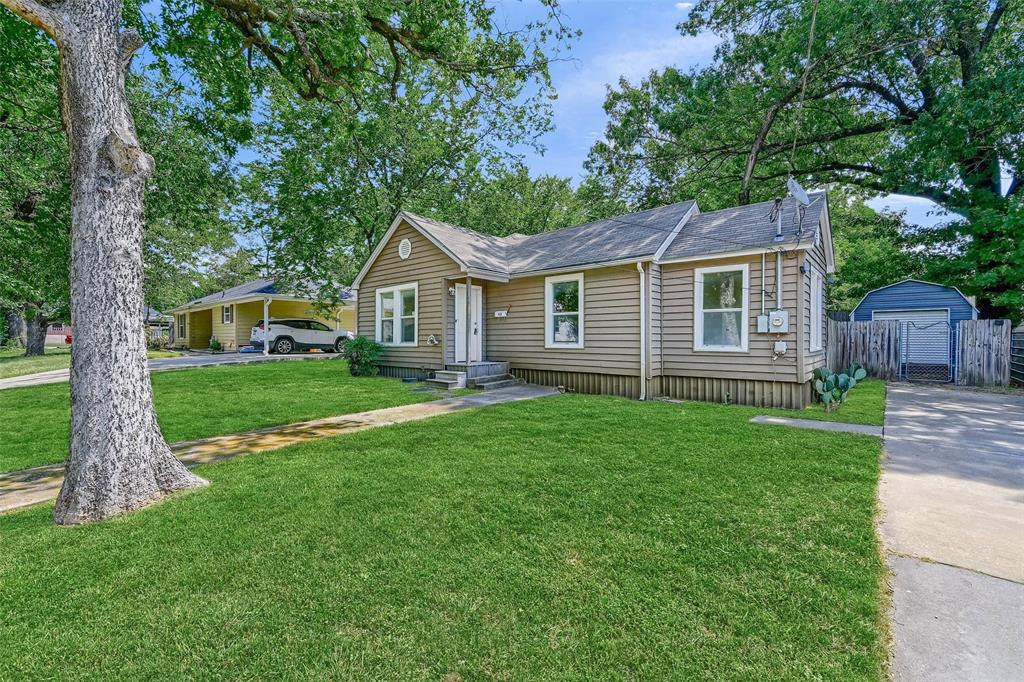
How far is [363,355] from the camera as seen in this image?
1198cm

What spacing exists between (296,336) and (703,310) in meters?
18.2

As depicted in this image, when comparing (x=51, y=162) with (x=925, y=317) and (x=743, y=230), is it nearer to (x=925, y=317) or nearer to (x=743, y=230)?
(x=743, y=230)

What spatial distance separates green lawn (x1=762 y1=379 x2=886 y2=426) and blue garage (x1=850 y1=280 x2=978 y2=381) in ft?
13.4

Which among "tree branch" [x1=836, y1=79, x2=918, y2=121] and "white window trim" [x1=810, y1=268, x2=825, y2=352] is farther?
"tree branch" [x1=836, y1=79, x2=918, y2=121]

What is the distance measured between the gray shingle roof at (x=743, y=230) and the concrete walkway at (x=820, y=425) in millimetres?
3045

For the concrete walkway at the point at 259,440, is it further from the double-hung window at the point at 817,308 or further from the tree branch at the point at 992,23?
the tree branch at the point at 992,23

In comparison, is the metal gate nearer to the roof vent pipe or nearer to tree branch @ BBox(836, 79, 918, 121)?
tree branch @ BBox(836, 79, 918, 121)

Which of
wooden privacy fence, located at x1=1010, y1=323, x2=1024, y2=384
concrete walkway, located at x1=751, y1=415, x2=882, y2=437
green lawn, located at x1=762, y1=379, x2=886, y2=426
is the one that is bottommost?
green lawn, located at x1=762, y1=379, x2=886, y2=426

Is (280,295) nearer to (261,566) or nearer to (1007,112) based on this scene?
(261,566)

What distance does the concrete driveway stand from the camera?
186 centimetres

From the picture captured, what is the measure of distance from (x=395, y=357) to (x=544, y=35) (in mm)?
8111

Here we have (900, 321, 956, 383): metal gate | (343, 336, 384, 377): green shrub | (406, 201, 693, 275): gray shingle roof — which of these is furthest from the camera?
(343, 336, 384, 377): green shrub

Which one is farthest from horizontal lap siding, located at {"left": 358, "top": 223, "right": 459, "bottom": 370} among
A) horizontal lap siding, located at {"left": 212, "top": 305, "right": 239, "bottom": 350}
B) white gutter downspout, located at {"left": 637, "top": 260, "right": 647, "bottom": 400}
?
horizontal lap siding, located at {"left": 212, "top": 305, "right": 239, "bottom": 350}

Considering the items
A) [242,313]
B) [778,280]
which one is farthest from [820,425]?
[242,313]
